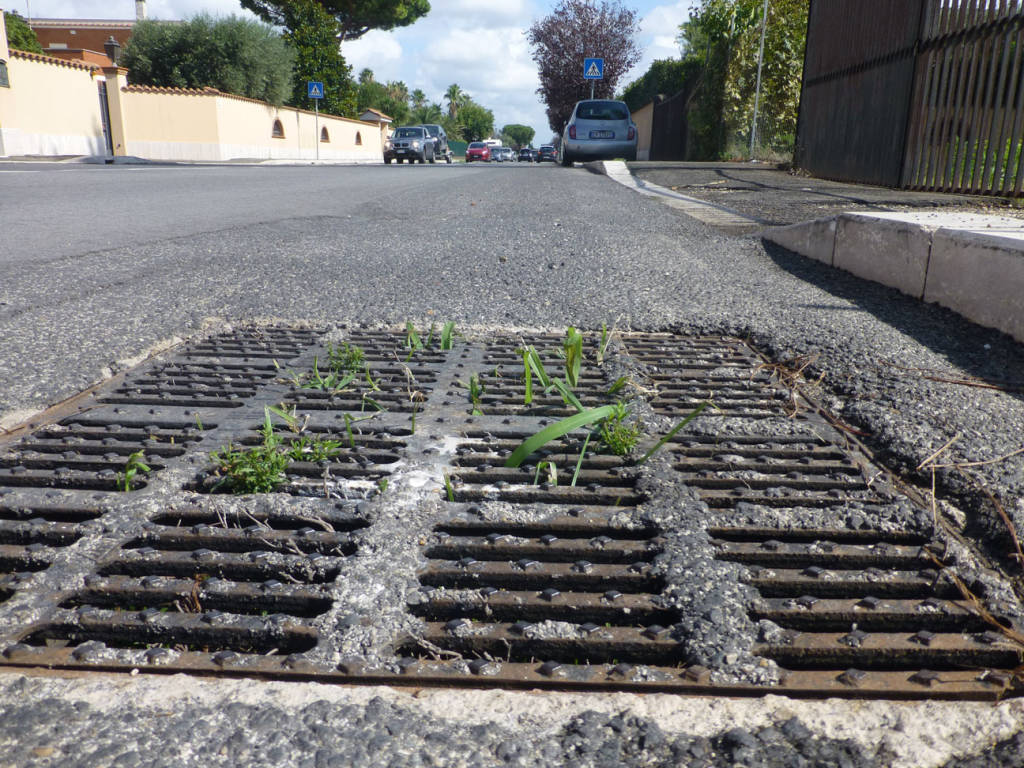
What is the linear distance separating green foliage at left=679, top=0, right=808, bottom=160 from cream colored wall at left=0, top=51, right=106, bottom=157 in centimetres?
1881

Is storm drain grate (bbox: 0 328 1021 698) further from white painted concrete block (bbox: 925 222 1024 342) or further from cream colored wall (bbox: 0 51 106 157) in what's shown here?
cream colored wall (bbox: 0 51 106 157)

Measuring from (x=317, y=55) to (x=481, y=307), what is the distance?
4042 cm

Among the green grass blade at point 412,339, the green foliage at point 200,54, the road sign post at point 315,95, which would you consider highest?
the green foliage at point 200,54

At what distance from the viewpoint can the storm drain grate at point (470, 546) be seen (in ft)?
3.80

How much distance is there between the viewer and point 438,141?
3541 centimetres

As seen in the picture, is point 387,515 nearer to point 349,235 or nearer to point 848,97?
point 349,235

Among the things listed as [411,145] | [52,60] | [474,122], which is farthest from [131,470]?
[474,122]

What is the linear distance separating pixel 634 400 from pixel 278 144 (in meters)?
34.4

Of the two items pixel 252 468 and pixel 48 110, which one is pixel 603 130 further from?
pixel 252 468

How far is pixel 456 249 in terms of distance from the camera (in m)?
4.90

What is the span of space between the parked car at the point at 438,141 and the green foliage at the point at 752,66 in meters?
17.4

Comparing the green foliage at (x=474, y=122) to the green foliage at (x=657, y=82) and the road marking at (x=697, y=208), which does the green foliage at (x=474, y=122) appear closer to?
the green foliage at (x=657, y=82)

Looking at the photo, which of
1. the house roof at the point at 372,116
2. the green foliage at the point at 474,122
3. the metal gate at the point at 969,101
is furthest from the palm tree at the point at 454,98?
the metal gate at the point at 969,101

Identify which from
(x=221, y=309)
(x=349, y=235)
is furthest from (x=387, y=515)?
(x=349, y=235)
